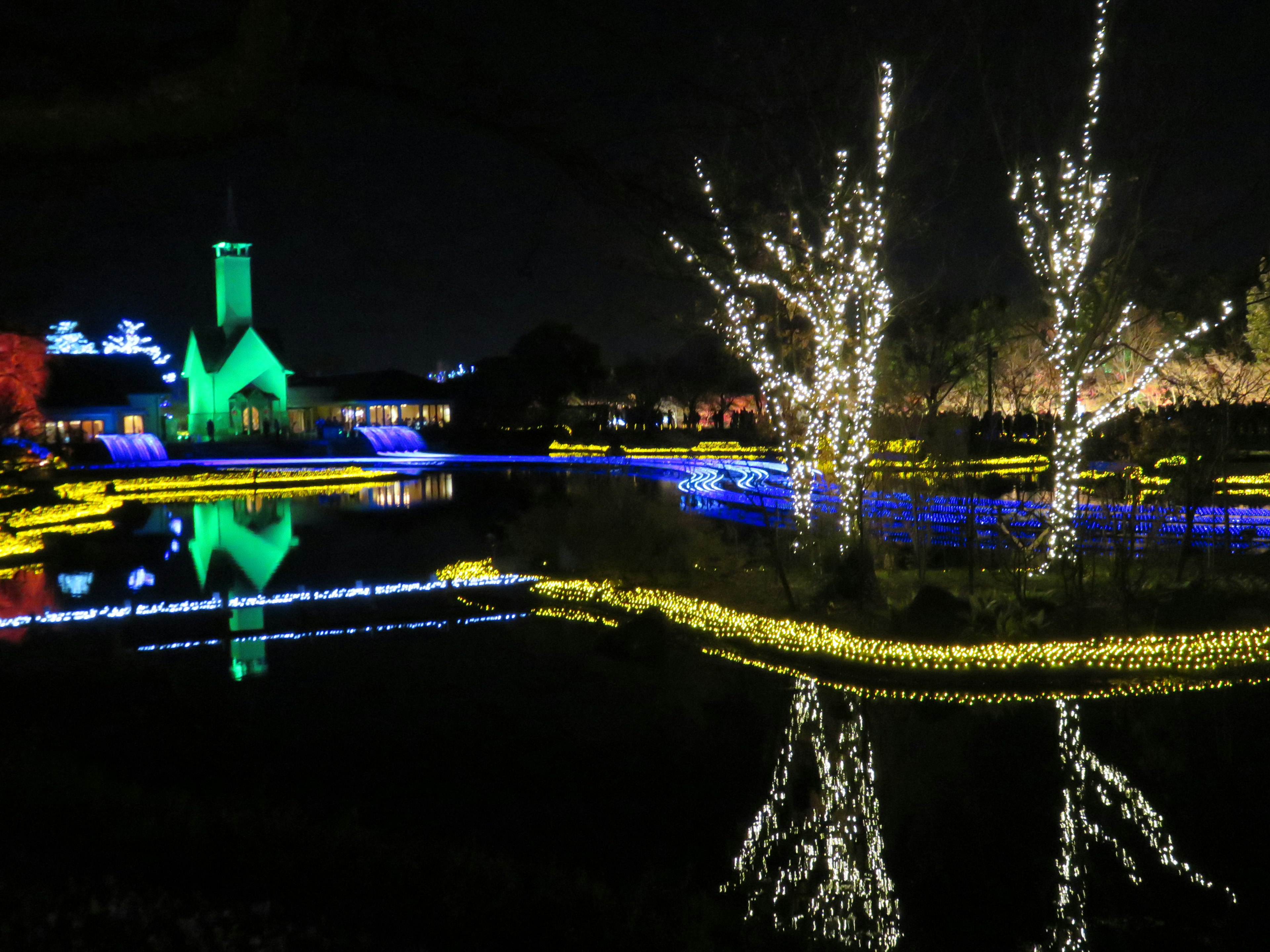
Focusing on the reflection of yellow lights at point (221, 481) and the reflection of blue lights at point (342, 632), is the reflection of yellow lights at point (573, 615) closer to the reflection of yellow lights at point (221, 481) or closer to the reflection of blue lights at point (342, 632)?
the reflection of blue lights at point (342, 632)

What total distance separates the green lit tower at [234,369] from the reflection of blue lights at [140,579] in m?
47.8

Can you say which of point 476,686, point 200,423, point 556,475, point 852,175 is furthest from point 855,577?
point 200,423

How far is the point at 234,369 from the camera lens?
2534 inches

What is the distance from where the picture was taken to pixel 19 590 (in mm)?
15766

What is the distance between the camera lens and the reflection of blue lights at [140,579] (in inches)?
631

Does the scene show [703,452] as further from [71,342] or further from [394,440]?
[71,342]

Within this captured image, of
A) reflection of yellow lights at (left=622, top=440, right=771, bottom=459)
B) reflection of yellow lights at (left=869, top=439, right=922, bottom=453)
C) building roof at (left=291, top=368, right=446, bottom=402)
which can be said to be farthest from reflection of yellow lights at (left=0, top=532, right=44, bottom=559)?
building roof at (left=291, top=368, right=446, bottom=402)

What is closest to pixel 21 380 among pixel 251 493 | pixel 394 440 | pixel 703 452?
pixel 251 493

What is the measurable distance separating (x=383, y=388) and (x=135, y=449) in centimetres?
2793

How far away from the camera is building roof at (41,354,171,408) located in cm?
5734

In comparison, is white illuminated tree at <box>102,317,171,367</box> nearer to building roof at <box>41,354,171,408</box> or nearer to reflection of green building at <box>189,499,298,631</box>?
building roof at <box>41,354,171,408</box>

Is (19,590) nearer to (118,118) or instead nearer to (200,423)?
(118,118)

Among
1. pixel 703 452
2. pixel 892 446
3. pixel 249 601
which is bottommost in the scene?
pixel 249 601

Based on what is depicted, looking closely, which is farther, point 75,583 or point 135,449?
point 135,449
